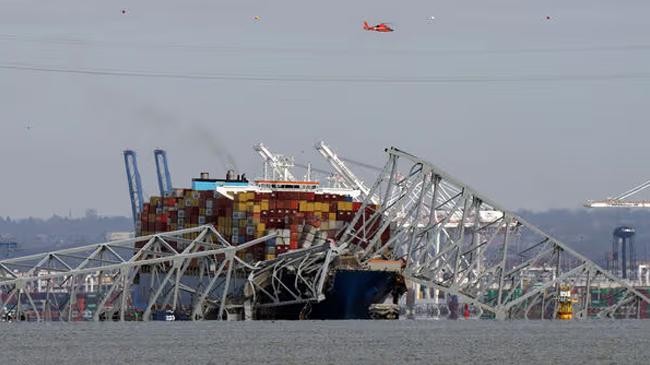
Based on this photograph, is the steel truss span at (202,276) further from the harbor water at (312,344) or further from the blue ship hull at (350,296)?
the harbor water at (312,344)

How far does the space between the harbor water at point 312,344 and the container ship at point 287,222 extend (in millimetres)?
3174

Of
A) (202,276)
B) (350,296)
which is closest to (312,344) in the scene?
(350,296)

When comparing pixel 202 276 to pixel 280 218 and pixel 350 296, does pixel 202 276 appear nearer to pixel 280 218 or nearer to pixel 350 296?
pixel 350 296

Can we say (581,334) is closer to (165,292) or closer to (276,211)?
(276,211)

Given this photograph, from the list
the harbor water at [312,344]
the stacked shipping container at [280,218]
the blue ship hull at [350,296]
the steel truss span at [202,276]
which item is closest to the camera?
the harbor water at [312,344]

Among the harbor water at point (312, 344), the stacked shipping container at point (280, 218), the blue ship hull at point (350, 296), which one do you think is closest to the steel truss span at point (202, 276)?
the blue ship hull at point (350, 296)

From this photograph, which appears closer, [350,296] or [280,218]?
[350,296]

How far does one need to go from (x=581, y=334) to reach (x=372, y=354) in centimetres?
3452

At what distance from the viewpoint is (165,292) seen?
17575cm

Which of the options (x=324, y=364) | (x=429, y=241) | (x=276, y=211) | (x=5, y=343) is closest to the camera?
(x=324, y=364)

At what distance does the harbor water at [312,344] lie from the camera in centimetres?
9975

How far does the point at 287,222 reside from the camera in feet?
536

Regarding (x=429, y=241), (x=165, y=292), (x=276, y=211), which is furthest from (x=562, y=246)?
(x=165, y=292)

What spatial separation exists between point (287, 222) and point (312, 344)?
49440mm
